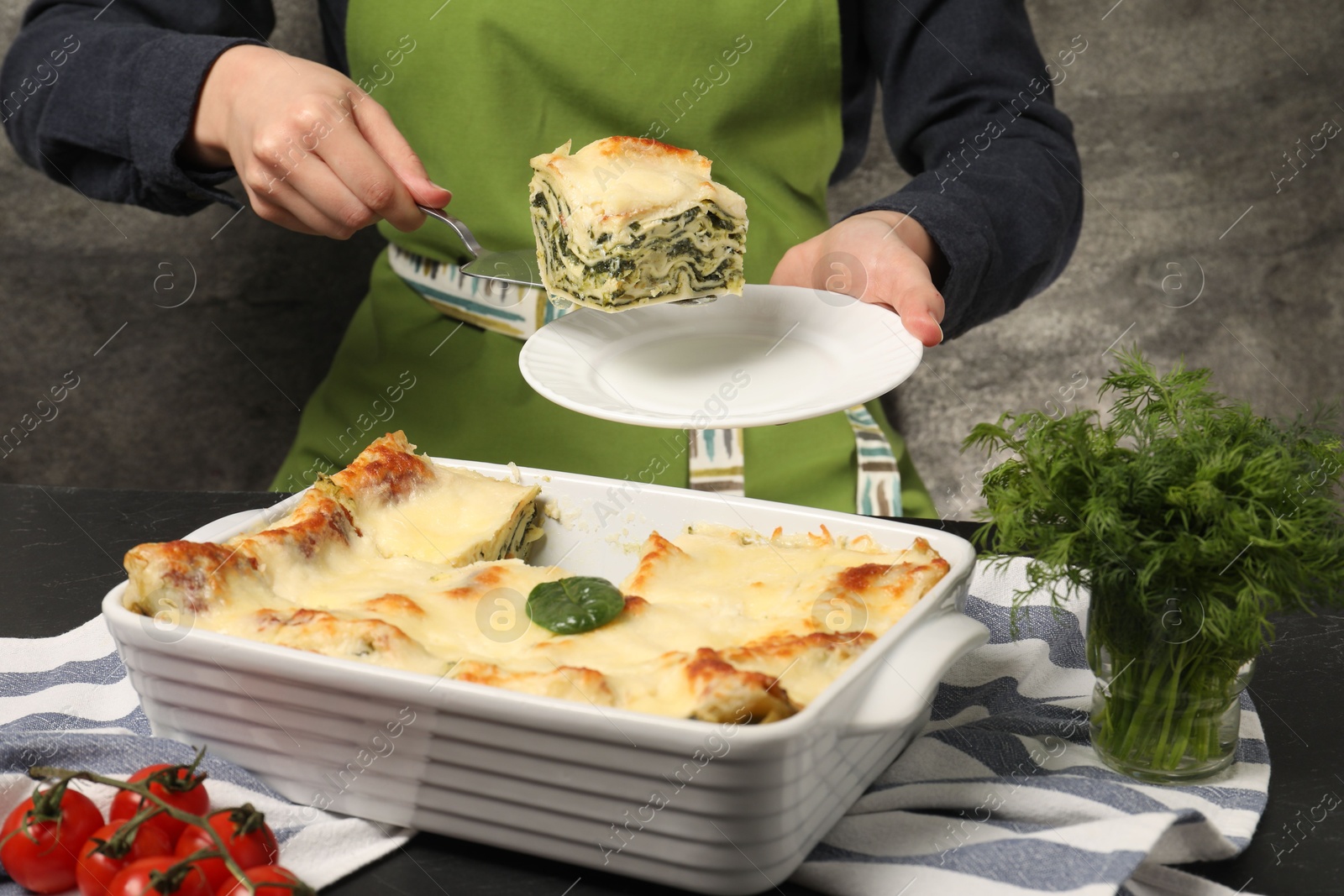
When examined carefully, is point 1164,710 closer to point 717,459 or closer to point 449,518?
point 449,518

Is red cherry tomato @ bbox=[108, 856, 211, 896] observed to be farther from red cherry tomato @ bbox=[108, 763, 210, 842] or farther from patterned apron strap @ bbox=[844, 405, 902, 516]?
patterned apron strap @ bbox=[844, 405, 902, 516]

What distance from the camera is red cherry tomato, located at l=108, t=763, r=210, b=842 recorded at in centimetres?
101

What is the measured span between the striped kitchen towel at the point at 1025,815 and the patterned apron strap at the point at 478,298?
3.43 feet

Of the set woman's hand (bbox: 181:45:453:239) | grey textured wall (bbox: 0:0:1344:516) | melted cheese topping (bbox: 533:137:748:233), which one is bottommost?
grey textured wall (bbox: 0:0:1344:516)

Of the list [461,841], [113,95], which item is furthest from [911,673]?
[113,95]

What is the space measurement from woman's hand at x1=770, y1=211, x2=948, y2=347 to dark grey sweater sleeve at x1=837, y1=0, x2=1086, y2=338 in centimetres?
11

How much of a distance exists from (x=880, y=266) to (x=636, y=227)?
418mm

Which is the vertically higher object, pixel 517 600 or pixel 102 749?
pixel 517 600

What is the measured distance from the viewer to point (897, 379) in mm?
1361

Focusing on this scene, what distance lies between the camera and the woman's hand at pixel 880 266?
5.22ft

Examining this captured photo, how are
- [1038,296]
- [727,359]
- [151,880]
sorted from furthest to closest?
[1038,296] → [727,359] → [151,880]

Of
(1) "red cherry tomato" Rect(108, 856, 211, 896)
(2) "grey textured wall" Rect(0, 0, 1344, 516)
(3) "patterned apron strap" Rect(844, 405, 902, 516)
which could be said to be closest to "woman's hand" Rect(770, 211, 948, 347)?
(3) "patterned apron strap" Rect(844, 405, 902, 516)

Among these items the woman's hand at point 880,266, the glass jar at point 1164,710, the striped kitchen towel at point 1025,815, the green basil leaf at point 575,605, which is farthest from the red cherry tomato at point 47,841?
the woman's hand at point 880,266

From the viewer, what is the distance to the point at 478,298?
2145 mm
